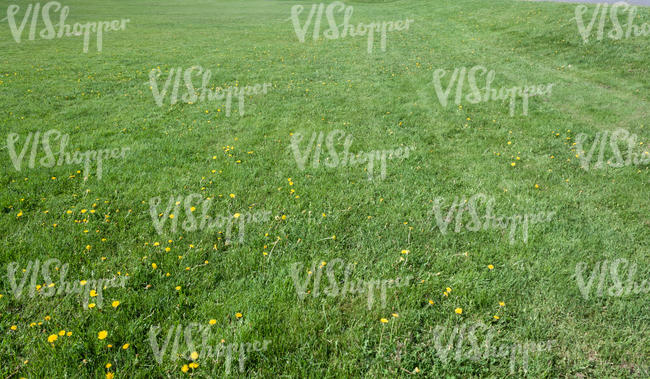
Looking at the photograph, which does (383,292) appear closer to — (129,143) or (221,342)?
(221,342)

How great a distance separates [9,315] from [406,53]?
18722 millimetres

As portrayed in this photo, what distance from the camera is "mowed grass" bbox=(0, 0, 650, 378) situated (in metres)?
3.49

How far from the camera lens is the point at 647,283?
4297mm

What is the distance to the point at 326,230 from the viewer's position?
5.18 metres

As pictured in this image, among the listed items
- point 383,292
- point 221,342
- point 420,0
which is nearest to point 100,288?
point 221,342

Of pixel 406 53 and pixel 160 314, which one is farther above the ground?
pixel 406 53

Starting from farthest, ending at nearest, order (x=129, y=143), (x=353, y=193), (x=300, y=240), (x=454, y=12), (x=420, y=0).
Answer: (x=420, y=0)
(x=454, y=12)
(x=129, y=143)
(x=353, y=193)
(x=300, y=240)

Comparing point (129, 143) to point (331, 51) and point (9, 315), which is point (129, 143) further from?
point (331, 51)

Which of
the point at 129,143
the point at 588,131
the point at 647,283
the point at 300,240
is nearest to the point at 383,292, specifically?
the point at 300,240

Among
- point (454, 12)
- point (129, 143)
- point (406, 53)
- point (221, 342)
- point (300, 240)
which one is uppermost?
point (454, 12)

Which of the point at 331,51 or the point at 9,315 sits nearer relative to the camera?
the point at 9,315

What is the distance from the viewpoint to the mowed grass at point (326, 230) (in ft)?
11.4

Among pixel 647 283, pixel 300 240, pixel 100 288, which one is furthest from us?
pixel 300 240

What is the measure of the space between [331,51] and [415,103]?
10.2 metres
